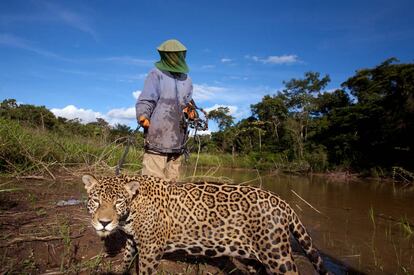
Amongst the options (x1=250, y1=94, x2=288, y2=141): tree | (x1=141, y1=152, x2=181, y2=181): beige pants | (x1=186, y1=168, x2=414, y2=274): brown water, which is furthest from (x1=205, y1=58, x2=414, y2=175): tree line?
(x1=141, y1=152, x2=181, y2=181): beige pants

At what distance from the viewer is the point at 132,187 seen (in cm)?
359

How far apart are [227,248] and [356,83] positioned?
44438 millimetres

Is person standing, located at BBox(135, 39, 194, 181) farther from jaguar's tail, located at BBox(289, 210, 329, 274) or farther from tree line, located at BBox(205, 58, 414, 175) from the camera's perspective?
tree line, located at BBox(205, 58, 414, 175)

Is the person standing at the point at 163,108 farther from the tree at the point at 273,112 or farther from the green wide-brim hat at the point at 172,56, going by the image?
the tree at the point at 273,112

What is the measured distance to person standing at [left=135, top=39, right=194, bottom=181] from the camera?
16.6ft

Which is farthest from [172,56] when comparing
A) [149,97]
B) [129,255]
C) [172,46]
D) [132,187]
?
[129,255]

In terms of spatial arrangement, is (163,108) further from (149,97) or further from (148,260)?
(148,260)

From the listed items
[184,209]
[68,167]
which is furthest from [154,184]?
[68,167]

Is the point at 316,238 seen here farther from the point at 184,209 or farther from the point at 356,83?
the point at 356,83

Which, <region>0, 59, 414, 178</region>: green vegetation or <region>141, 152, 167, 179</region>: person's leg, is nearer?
<region>141, 152, 167, 179</region>: person's leg

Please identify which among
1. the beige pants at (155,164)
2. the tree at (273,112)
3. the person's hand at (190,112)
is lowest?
the beige pants at (155,164)

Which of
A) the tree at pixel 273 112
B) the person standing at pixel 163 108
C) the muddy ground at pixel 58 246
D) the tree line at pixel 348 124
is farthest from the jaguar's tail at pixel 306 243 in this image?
the tree at pixel 273 112

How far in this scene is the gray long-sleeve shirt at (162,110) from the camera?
5070 mm

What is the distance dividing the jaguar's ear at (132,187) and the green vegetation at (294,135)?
2.37 meters
